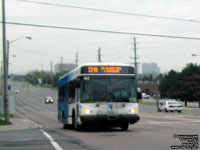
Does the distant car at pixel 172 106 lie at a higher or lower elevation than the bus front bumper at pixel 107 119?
lower

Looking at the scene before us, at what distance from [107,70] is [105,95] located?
126 centimetres

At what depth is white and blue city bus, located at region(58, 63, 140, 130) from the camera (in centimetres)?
1862

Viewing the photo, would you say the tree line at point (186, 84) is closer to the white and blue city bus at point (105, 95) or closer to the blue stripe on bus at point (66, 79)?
the blue stripe on bus at point (66, 79)

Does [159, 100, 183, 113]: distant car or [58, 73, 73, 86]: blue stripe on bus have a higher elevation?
[58, 73, 73, 86]: blue stripe on bus

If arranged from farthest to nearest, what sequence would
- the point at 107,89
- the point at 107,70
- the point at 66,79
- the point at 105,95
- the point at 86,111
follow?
the point at 66,79
the point at 107,70
the point at 107,89
the point at 105,95
the point at 86,111

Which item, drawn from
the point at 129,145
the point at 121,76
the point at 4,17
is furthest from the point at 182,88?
the point at 129,145

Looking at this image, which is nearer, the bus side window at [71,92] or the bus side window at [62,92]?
the bus side window at [71,92]

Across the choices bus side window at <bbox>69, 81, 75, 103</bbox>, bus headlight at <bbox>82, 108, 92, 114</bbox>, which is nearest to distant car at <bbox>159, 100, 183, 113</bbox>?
bus side window at <bbox>69, 81, 75, 103</bbox>

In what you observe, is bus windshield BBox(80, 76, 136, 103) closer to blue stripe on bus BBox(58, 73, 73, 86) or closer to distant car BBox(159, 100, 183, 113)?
blue stripe on bus BBox(58, 73, 73, 86)

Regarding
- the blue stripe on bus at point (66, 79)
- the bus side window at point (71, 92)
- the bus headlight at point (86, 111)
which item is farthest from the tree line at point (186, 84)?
the bus headlight at point (86, 111)

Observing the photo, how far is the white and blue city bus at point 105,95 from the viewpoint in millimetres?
18625

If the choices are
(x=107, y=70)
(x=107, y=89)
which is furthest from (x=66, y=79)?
(x=107, y=89)

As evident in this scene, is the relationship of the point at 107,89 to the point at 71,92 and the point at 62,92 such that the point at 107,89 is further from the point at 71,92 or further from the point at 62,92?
the point at 62,92

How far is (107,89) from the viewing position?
1889cm
